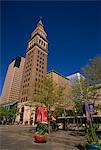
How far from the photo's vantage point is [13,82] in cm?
16925

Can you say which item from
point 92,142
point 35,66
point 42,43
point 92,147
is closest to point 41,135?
point 92,142

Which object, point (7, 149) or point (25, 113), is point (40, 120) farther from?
point (25, 113)

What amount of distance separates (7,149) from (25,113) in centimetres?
5919

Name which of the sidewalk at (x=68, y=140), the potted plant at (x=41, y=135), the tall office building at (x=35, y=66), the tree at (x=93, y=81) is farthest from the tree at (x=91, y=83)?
the tall office building at (x=35, y=66)

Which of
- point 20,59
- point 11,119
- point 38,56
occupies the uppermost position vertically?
point 20,59

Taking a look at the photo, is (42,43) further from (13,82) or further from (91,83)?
(13,82)

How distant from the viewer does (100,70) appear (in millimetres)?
22312

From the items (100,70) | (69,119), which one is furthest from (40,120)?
(69,119)

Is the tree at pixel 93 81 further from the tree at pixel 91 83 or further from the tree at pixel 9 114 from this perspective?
the tree at pixel 9 114

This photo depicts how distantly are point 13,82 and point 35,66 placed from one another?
94.3 meters

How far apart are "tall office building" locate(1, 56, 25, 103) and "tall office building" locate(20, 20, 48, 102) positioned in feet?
244

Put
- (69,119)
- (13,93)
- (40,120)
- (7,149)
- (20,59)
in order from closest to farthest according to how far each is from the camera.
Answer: (7,149)
(40,120)
(69,119)
(13,93)
(20,59)

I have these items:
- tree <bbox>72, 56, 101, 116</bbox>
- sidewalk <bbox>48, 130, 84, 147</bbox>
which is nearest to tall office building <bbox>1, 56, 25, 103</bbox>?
tree <bbox>72, 56, 101, 116</bbox>

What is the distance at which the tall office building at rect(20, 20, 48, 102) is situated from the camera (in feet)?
248
